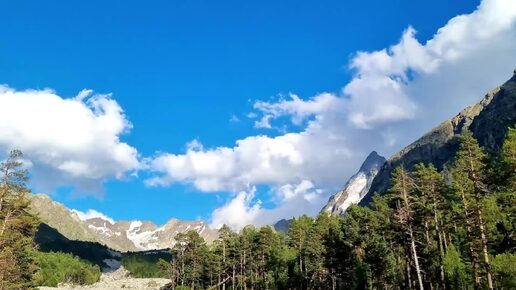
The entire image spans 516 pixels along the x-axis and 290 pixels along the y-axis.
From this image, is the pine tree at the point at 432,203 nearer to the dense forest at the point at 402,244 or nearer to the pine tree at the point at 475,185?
the dense forest at the point at 402,244

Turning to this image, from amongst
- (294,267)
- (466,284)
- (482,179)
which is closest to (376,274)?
(466,284)

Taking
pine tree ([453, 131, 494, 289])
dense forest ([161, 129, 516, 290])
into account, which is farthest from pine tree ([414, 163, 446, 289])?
pine tree ([453, 131, 494, 289])

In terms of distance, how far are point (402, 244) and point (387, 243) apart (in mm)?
9157

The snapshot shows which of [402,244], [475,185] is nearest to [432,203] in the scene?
[402,244]

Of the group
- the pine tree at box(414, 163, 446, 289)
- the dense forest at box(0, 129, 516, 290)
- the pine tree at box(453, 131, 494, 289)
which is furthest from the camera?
the pine tree at box(414, 163, 446, 289)

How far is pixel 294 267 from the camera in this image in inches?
3969

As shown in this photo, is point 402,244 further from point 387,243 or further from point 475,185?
point 475,185

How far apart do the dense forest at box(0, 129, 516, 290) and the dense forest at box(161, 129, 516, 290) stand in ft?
0.58

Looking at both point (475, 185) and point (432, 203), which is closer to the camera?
point (475, 185)

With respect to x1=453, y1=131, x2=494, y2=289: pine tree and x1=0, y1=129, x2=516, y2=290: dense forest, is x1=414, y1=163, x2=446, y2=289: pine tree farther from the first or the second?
x1=453, y1=131, x2=494, y2=289: pine tree

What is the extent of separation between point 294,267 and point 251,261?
1434 centimetres

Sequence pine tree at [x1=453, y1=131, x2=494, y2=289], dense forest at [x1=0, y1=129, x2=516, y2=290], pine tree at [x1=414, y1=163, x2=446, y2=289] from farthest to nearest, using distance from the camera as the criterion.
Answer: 1. pine tree at [x1=414, y1=163, x2=446, y2=289]
2. dense forest at [x1=0, y1=129, x2=516, y2=290]
3. pine tree at [x1=453, y1=131, x2=494, y2=289]

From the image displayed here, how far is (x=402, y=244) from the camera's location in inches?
2736

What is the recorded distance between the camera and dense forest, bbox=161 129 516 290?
155ft
